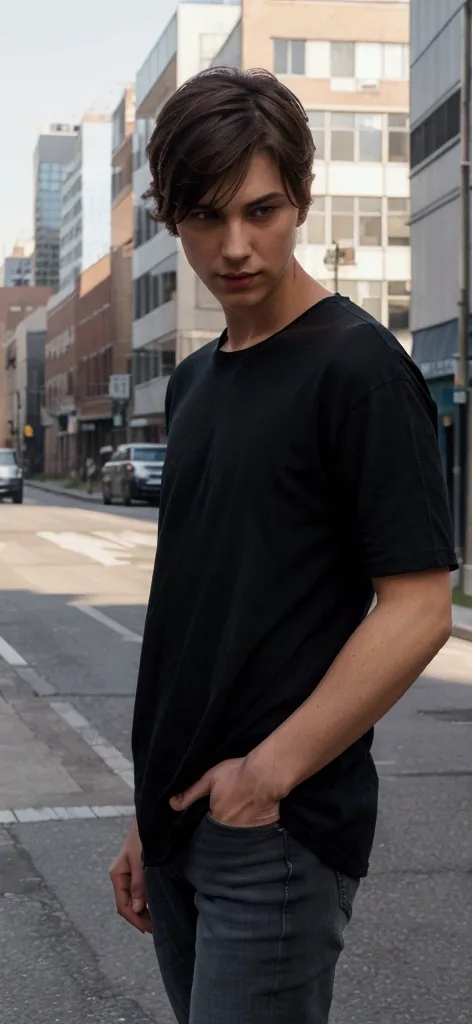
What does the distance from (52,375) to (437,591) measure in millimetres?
115972

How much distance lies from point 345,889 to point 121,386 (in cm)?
7577

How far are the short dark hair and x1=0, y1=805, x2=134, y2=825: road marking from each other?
4984 millimetres

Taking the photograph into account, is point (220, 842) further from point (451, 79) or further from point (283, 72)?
→ point (283, 72)

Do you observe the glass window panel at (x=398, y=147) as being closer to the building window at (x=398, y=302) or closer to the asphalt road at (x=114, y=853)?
the building window at (x=398, y=302)

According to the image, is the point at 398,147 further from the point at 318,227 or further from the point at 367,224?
the point at 318,227

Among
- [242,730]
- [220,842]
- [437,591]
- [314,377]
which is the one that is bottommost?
[220,842]

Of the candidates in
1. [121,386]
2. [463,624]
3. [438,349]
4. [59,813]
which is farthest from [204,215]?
[121,386]

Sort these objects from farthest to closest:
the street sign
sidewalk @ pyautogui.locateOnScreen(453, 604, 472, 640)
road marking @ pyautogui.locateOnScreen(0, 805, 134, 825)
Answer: the street sign → sidewalk @ pyautogui.locateOnScreen(453, 604, 472, 640) → road marking @ pyautogui.locateOnScreen(0, 805, 134, 825)

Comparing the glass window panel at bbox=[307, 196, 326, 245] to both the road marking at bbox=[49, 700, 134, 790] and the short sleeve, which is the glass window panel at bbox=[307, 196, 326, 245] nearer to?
the road marking at bbox=[49, 700, 134, 790]

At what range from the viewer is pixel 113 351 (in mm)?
85625

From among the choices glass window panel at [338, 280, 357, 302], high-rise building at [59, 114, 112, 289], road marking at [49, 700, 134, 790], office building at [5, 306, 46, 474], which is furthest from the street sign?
road marking at [49, 700, 134, 790]

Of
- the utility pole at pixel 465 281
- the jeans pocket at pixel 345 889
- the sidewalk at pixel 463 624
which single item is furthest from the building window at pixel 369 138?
the jeans pocket at pixel 345 889

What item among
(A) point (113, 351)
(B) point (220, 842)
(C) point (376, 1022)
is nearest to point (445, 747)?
(C) point (376, 1022)

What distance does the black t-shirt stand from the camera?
2.03 metres
